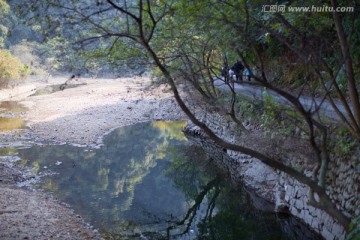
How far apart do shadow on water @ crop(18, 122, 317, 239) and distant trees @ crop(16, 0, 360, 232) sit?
193cm

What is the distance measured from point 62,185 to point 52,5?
7456mm

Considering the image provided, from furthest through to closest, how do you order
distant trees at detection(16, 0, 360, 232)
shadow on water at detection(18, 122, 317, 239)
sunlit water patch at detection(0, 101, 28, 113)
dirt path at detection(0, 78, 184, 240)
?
sunlit water patch at detection(0, 101, 28, 113) < shadow on water at detection(18, 122, 317, 239) < dirt path at detection(0, 78, 184, 240) < distant trees at detection(16, 0, 360, 232)

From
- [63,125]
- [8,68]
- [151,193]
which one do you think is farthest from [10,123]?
[151,193]

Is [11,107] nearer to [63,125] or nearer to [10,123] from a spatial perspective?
[10,123]

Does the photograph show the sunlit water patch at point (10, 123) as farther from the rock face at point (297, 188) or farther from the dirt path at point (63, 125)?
the rock face at point (297, 188)

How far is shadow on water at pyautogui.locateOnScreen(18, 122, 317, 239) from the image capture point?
8.48m

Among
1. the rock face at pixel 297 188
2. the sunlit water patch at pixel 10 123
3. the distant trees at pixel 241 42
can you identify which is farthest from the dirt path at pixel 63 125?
the rock face at pixel 297 188

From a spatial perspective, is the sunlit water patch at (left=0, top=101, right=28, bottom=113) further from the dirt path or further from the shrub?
the shrub

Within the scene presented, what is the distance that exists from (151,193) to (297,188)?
460 cm

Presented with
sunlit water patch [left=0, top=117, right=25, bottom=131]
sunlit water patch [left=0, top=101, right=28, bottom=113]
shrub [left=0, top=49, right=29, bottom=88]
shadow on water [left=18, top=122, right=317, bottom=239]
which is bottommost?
shadow on water [left=18, top=122, right=317, bottom=239]

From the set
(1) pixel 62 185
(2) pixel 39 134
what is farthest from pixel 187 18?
(2) pixel 39 134

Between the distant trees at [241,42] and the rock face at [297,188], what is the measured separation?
0.49 meters

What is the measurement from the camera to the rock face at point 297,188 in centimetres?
647

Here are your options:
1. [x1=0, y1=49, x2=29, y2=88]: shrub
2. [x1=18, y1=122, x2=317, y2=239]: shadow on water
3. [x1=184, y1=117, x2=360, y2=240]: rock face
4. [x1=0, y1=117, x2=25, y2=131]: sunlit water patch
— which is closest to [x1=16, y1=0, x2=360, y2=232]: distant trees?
[x1=184, y1=117, x2=360, y2=240]: rock face
